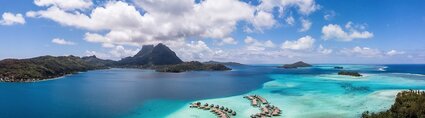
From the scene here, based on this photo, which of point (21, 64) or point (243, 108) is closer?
point (243, 108)

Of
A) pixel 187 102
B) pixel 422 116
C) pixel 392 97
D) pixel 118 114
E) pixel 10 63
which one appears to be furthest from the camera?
pixel 10 63

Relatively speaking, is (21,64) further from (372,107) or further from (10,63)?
(372,107)

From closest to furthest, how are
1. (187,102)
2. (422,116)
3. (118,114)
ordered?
1. (422,116)
2. (118,114)
3. (187,102)

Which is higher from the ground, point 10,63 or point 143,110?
point 10,63

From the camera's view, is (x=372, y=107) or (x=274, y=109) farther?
(x=372, y=107)

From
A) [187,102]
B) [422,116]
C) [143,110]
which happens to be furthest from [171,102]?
[422,116]

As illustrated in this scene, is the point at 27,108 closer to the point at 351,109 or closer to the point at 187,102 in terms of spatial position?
the point at 187,102

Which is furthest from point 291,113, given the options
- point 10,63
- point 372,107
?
point 10,63

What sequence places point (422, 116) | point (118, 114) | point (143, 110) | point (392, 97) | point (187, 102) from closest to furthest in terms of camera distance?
1. point (422, 116)
2. point (118, 114)
3. point (143, 110)
4. point (187, 102)
5. point (392, 97)

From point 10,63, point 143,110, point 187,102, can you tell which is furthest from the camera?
point 10,63
